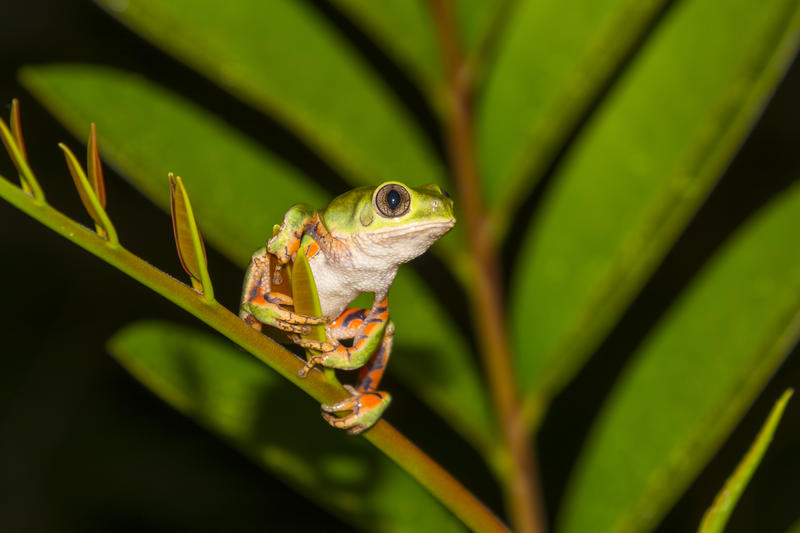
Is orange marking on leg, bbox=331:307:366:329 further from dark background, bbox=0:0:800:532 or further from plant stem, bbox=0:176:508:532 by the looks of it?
dark background, bbox=0:0:800:532

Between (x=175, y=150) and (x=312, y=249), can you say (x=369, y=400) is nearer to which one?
(x=312, y=249)

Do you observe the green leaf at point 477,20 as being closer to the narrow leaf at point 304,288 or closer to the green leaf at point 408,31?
the green leaf at point 408,31

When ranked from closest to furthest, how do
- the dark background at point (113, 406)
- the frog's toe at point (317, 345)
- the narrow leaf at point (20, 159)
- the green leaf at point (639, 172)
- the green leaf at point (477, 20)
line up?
the narrow leaf at point (20, 159) → the frog's toe at point (317, 345) → the green leaf at point (639, 172) → the green leaf at point (477, 20) → the dark background at point (113, 406)

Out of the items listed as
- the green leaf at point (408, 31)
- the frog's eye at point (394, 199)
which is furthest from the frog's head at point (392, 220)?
the green leaf at point (408, 31)

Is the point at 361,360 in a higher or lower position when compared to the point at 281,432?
higher

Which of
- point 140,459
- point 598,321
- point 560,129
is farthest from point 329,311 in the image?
point 140,459

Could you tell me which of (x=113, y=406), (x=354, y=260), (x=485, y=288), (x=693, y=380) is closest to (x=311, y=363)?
(x=354, y=260)
